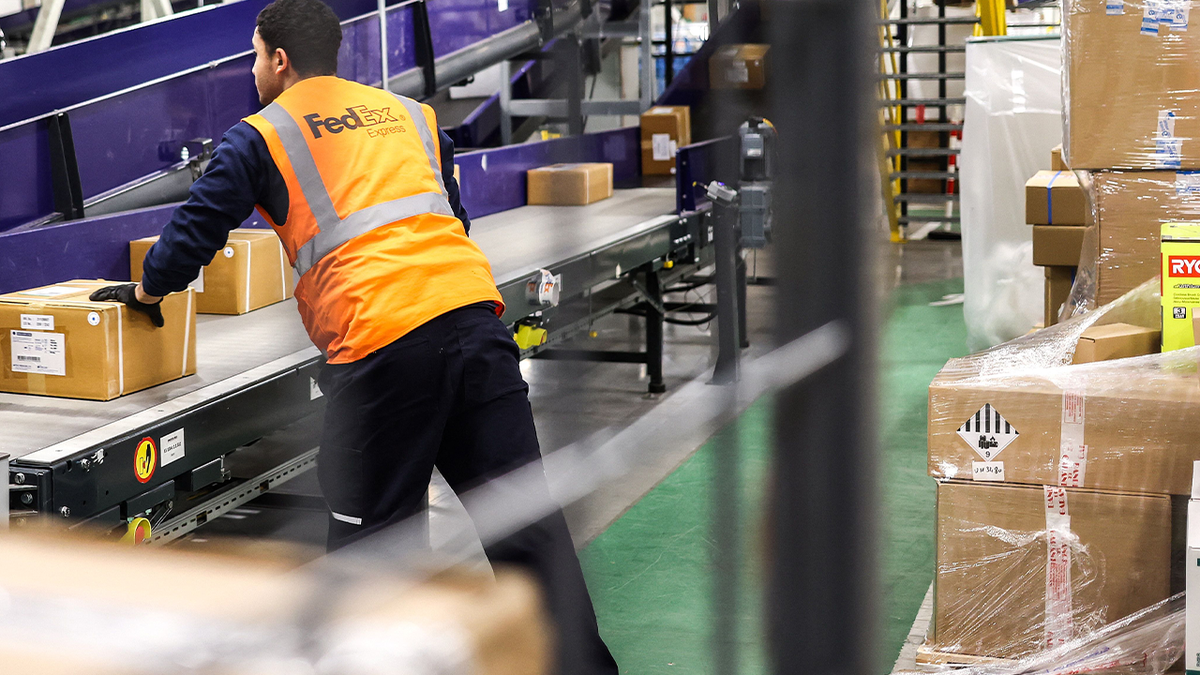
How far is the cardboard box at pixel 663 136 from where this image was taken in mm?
7055

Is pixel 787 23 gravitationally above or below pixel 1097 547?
above

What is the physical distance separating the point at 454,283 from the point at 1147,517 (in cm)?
168

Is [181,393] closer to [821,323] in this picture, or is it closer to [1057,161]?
[821,323]

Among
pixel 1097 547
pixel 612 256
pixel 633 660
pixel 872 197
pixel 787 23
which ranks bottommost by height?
pixel 633 660

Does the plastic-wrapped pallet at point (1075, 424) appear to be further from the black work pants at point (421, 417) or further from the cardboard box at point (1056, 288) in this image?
the cardboard box at point (1056, 288)

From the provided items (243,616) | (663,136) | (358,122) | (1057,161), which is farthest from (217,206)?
(663,136)

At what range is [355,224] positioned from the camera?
2.43m

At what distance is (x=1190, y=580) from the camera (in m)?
2.42

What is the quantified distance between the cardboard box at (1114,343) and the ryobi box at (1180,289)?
63 mm

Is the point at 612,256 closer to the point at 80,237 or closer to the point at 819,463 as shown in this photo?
the point at 80,237

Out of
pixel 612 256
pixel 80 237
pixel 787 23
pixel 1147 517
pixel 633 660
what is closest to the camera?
pixel 787 23

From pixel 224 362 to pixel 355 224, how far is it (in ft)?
2.48

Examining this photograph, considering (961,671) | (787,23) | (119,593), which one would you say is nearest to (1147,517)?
(961,671)

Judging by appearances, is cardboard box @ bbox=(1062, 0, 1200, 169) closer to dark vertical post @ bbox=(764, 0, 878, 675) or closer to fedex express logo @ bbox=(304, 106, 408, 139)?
fedex express logo @ bbox=(304, 106, 408, 139)
